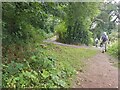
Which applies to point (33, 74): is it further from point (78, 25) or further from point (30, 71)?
point (78, 25)

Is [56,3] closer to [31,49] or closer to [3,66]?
[31,49]

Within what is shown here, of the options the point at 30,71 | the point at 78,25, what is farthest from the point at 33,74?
the point at 78,25

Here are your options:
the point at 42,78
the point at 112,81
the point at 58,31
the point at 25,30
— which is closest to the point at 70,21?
the point at 58,31

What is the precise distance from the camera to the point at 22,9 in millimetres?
6930

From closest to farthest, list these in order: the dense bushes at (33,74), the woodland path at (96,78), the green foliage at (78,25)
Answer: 1. the dense bushes at (33,74)
2. the woodland path at (96,78)
3. the green foliage at (78,25)

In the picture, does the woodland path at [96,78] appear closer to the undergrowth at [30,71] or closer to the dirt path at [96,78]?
the dirt path at [96,78]

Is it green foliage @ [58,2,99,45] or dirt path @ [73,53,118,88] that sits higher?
green foliage @ [58,2,99,45]

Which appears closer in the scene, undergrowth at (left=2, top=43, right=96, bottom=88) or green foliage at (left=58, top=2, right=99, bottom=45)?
undergrowth at (left=2, top=43, right=96, bottom=88)

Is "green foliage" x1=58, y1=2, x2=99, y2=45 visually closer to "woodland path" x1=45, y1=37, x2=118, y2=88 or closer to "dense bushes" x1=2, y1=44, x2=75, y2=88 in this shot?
"woodland path" x1=45, y1=37, x2=118, y2=88

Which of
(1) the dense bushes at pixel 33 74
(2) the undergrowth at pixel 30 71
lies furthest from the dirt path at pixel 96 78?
(1) the dense bushes at pixel 33 74

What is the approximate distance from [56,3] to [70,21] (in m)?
9.75

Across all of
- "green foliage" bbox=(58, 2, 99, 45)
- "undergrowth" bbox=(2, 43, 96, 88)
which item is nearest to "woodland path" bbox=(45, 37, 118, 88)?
"undergrowth" bbox=(2, 43, 96, 88)

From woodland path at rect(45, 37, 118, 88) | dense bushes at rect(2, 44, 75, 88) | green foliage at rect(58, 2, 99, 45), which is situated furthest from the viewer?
green foliage at rect(58, 2, 99, 45)

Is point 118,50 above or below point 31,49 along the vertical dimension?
below
